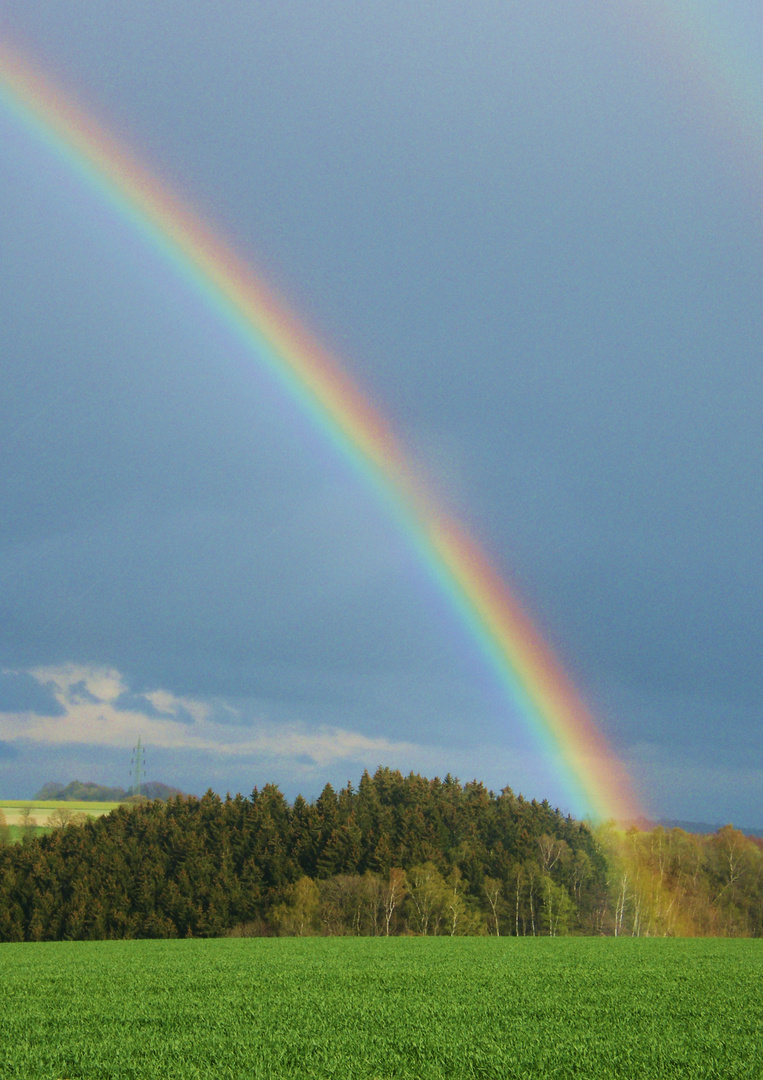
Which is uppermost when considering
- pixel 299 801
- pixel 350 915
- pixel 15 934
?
pixel 299 801

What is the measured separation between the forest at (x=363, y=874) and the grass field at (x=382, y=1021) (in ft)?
250

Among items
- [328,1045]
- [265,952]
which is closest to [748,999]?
[328,1045]

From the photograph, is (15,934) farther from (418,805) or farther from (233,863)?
(418,805)

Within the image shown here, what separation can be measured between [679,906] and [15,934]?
91.7 metres

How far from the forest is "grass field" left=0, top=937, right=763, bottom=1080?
250 feet

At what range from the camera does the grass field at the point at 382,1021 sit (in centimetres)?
1234

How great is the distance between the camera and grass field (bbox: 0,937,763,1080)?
1234 cm

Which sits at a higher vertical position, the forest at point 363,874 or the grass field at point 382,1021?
the grass field at point 382,1021

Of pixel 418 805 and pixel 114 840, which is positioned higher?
pixel 418 805

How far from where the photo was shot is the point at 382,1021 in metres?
16.0

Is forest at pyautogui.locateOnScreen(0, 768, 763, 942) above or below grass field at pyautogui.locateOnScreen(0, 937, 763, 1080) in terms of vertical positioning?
below

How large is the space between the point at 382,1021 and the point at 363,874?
105 meters

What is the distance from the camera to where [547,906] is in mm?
101750

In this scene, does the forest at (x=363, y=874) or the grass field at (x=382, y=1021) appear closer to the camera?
the grass field at (x=382, y=1021)
